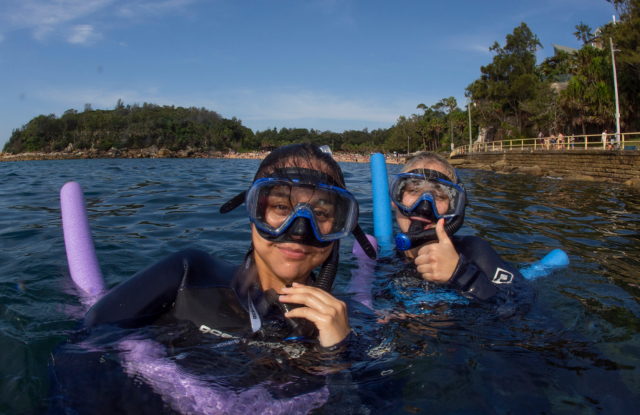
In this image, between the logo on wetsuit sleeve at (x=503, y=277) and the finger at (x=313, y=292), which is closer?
the finger at (x=313, y=292)

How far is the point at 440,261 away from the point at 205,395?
1.57 m

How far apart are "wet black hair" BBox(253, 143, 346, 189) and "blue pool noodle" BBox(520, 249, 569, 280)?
2399 mm

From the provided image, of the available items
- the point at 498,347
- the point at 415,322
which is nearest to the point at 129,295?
the point at 415,322

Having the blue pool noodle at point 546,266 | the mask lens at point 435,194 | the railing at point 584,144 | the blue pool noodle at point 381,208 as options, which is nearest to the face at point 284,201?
the mask lens at point 435,194

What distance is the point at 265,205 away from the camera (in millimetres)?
1769

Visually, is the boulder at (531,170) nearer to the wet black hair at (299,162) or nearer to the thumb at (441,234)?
the thumb at (441,234)

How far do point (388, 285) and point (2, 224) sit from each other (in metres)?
5.24

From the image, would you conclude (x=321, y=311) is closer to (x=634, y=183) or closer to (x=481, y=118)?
(x=634, y=183)

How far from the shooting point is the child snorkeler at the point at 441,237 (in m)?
2.43

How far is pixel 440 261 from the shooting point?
7.94 feet

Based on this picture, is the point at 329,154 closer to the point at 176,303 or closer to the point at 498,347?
the point at 176,303

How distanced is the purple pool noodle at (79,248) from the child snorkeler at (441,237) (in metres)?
2.18

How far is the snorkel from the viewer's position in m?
2.87

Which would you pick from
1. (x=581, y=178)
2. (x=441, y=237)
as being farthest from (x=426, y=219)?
(x=581, y=178)
